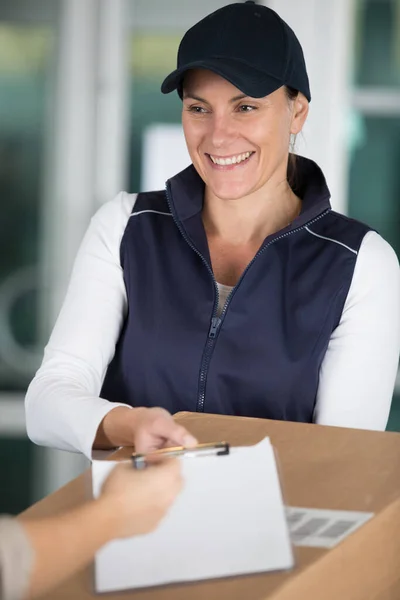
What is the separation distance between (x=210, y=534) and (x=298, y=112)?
1.17m

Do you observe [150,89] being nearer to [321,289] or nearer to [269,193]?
[269,193]

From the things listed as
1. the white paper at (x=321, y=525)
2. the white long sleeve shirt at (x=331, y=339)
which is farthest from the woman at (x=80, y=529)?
the white long sleeve shirt at (x=331, y=339)

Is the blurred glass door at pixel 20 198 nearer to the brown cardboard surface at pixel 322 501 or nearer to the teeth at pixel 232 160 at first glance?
the teeth at pixel 232 160

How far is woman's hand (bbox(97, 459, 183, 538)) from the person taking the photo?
2.94 ft

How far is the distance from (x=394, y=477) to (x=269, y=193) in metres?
0.86

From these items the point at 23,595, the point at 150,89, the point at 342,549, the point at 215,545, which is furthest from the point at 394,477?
the point at 150,89

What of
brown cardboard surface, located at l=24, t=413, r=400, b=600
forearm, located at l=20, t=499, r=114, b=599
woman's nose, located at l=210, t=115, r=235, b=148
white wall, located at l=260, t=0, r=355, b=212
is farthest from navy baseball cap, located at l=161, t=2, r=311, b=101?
white wall, located at l=260, t=0, r=355, b=212

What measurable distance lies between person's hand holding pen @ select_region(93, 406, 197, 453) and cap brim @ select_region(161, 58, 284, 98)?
593 millimetres

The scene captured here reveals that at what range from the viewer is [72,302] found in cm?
177

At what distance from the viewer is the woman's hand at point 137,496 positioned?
897 millimetres

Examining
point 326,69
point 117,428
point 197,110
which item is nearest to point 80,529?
point 117,428

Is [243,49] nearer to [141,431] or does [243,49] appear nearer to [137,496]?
[141,431]

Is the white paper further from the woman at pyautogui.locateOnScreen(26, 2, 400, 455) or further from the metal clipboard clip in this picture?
the woman at pyautogui.locateOnScreen(26, 2, 400, 455)

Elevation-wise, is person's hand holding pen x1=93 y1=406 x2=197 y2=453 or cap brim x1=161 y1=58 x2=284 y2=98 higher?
cap brim x1=161 y1=58 x2=284 y2=98
